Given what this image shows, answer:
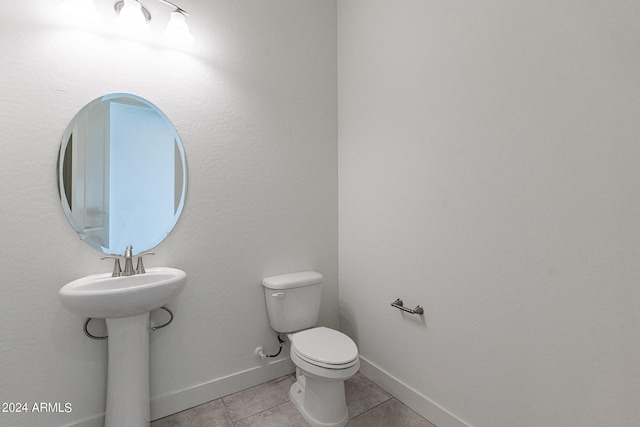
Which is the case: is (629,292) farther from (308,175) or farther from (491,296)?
(308,175)

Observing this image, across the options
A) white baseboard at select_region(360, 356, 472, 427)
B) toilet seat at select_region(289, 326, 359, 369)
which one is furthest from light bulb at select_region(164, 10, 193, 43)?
white baseboard at select_region(360, 356, 472, 427)

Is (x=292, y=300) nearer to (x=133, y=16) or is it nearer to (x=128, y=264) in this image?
(x=128, y=264)

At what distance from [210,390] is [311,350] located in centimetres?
72

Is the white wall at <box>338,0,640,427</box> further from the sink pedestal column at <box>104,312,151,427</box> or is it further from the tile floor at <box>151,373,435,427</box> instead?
the sink pedestal column at <box>104,312,151,427</box>

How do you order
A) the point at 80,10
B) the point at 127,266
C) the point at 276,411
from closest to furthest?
the point at 80,10, the point at 127,266, the point at 276,411

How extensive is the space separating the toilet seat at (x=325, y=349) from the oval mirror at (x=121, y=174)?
3.12 ft

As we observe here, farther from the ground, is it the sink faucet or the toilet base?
the sink faucet

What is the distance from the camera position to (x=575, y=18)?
1.05m

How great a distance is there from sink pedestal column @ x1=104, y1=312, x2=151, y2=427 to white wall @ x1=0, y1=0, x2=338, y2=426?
18 cm

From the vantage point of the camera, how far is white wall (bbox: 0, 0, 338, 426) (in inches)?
51.1

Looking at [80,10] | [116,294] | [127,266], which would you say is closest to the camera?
[116,294]

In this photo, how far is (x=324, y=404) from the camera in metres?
1.53

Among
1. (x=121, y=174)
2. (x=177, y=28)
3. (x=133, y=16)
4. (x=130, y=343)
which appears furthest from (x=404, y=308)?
(x=133, y=16)

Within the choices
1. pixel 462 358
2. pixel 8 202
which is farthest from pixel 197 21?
pixel 462 358
